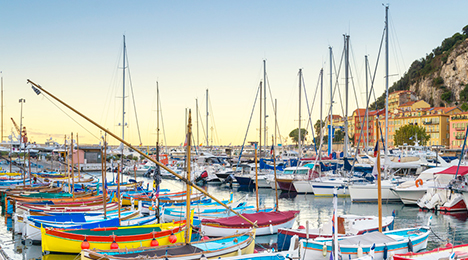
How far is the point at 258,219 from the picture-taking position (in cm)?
2380

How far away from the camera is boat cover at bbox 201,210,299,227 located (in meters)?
22.9

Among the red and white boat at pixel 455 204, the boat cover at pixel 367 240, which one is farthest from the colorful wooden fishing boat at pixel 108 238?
the red and white boat at pixel 455 204

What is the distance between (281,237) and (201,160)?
203 ft

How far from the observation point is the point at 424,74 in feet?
A: 503

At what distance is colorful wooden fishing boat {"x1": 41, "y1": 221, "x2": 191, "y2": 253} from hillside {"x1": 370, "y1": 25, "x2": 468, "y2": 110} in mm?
117176


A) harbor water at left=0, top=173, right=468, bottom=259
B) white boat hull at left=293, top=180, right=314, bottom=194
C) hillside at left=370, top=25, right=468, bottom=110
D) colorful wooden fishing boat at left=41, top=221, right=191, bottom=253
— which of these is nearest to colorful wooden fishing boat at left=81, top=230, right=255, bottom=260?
colorful wooden fishing boat at left=41, top=221, right=191, bottom=253

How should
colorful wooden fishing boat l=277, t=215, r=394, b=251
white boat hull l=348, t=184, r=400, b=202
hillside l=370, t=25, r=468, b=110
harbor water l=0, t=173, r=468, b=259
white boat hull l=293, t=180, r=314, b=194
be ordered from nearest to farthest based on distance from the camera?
1. colorful wooden fishing boat l=277, t=215, r=394, b=251
2. harbor water l=0, t=173, r=468, b=259
3. white boat hull l=348, t=184, r=400, b=202
4. white boat hull l=293, t=180, r=314, b=194
5. hillside l=370, t=25, r=468, b=110

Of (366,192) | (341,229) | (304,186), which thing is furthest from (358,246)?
(304,186)

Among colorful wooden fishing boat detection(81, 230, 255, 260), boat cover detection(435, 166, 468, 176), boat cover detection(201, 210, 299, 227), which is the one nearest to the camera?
colorful wooden fishing boat detection(81, 230, 255, 260)

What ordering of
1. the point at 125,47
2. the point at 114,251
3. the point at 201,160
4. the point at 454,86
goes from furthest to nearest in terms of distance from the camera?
the point at 454,86
the point at 201,160
the point at 125,47
the point at 114,251

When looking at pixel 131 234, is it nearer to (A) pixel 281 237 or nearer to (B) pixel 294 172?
(A) pixel 281 237

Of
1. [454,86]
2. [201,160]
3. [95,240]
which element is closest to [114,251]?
[95,240]

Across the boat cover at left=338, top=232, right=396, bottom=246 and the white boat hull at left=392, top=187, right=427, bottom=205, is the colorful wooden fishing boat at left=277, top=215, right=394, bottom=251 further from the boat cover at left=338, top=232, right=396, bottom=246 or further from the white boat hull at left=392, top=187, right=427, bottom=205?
the white boat hull at left=392, top=187, right=427, bottom=205

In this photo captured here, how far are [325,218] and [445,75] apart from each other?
12902 centimetres
